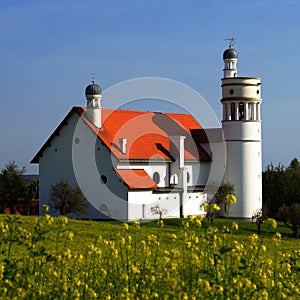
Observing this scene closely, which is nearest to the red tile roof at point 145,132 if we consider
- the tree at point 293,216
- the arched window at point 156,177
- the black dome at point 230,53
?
the arched window at point 156,177

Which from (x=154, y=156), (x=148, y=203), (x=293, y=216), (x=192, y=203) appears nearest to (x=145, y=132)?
(x=154, y=156)

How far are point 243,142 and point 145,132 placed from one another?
8419 mm

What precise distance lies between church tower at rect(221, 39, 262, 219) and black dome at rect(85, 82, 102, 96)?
11.2m

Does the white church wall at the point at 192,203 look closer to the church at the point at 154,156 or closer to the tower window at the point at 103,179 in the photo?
the church at the point at 154,156

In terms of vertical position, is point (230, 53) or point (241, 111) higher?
point (230, 53)

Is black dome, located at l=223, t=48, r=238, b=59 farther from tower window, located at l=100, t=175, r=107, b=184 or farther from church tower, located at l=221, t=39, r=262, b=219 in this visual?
tower window, located at l=100, t=175, r=107, b=184

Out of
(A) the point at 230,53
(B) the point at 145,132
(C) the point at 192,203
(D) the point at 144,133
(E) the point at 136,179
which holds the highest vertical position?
(A) the point at 230,53

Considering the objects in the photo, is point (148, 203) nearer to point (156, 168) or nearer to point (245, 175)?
point (156, 168)

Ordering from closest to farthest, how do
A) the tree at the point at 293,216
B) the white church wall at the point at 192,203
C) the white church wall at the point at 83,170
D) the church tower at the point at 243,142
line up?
the tree at the point at 293,216, the white church wall at the point at 83,170, the white church wall at the point at 192,203, the church tower at the point at 243,142

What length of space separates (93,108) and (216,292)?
1920 inches

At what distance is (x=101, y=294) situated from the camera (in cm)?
893

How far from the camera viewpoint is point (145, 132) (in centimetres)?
5906

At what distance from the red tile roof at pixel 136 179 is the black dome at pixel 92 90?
22.4 feet

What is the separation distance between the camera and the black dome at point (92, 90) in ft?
183
